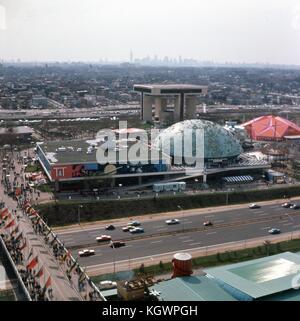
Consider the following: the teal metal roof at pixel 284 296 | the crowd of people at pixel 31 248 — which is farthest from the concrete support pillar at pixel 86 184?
the teal metal roof at pixel 284 296

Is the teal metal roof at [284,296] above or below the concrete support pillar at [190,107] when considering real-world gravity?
below

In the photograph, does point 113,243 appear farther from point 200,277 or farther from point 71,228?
point 200,277

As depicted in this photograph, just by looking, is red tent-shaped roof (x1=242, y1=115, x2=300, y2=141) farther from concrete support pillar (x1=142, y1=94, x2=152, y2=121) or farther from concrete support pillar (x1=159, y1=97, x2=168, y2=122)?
concrete support pillar (x1=142, y1=94, x2=152, y2=121)

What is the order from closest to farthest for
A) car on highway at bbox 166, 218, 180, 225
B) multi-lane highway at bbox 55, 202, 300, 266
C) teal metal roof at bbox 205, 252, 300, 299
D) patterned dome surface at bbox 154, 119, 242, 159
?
teal metal roof at bbox 205, 252, 300, 299 → multi-lane highway at bbox 55, 202, 300, 266 → car on highway at bbox 166, 218, 180, 225 → patterned dome surface at bbox 154, 119, 242, 159

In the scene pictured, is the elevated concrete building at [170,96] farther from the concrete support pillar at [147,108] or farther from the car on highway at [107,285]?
the car on highway at [107,285]

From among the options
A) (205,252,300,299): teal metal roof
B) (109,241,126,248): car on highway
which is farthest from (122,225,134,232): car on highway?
(205,252,300,299): teal metal roof

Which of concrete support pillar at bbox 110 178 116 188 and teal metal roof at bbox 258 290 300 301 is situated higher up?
teal metal roof at bbox 258 290 300 301

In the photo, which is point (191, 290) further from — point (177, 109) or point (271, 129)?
point (177, 109)
